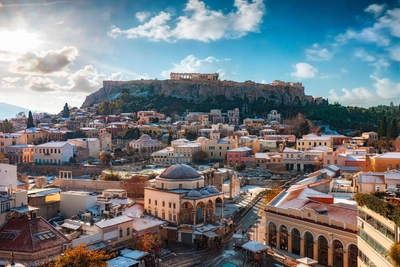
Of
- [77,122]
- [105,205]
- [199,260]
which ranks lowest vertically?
[199,260]

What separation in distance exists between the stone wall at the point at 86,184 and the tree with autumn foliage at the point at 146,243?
20.0m

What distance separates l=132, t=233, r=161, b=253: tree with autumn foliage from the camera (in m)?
21.8

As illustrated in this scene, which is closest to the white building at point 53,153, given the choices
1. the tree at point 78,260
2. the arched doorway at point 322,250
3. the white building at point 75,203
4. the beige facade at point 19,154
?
A: the beige facade at point 19,154

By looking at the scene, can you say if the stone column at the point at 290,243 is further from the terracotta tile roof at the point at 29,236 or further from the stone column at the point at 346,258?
the terracotta tile roof at the point at 29,236

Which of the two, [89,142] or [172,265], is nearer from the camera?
[172,265]

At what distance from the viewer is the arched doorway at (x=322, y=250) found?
71.7 ft

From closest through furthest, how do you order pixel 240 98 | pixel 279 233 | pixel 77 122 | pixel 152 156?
1. pixel 279 233
2. pixel 152 156
3. pixel 77 122
4. pixel 240 98

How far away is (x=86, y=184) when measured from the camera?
44.1 meters

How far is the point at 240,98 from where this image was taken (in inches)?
3979

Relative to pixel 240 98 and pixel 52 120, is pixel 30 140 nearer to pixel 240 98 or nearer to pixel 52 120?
pixel 52 120

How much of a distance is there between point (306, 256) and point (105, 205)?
43.9 ft

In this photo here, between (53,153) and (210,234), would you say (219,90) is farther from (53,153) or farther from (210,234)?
(210,234)

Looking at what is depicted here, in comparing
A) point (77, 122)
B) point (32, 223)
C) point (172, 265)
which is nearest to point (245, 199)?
point (172, 265)

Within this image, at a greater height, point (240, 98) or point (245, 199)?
point (240, 98)
